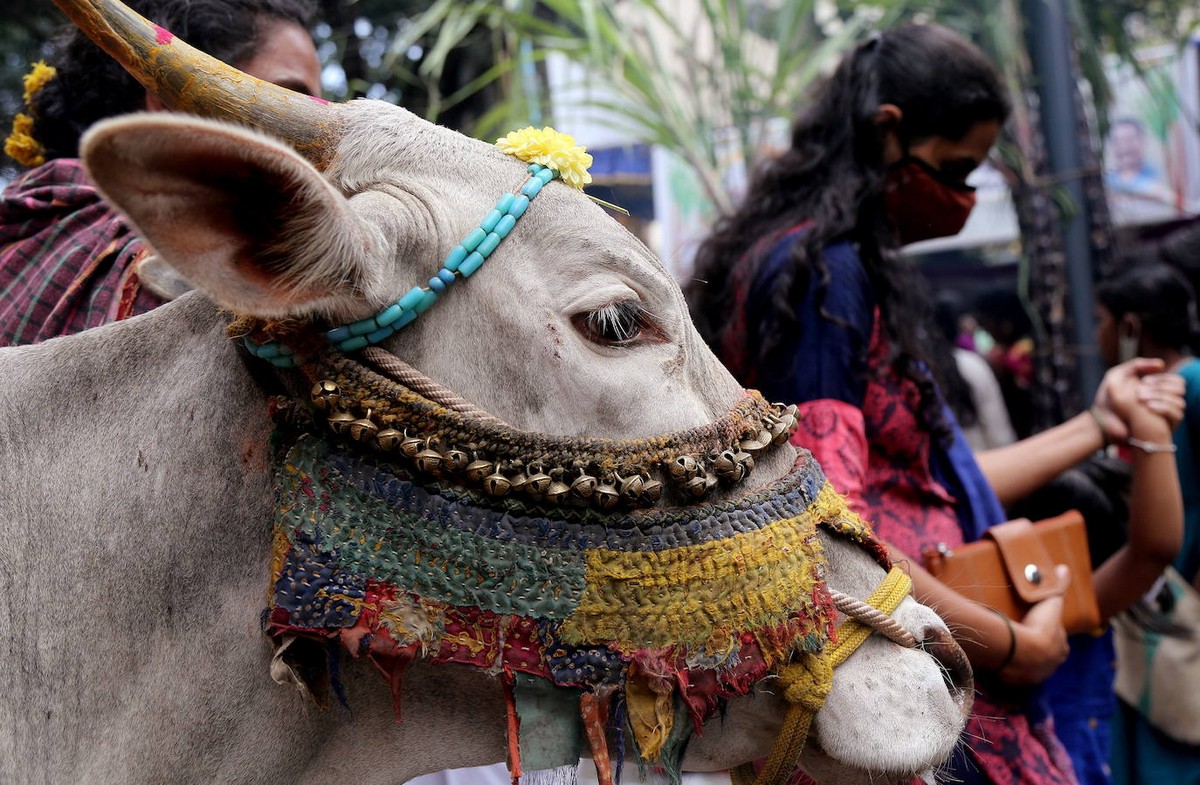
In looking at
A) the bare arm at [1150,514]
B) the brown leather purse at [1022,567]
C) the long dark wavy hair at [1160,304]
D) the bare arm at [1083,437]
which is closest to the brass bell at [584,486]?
the brown leather purse at [1022,567]

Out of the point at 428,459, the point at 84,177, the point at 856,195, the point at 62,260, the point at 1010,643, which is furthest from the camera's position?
the point at 856,195

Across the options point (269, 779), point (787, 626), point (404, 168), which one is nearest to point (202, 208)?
point (404, 168)

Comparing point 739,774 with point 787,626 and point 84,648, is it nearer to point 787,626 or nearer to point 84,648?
point 787,626

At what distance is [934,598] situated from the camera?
7.88 feet

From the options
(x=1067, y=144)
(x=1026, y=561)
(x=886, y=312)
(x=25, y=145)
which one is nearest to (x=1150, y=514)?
(x=1026, y=561)

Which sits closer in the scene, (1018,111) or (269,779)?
(269,779)

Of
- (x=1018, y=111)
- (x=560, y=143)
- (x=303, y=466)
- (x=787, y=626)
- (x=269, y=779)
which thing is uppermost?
(x=560, y=143)

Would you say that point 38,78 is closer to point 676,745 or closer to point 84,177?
point 84,177

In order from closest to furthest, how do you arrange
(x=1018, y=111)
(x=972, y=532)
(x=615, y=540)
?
(x=615, y=540), (x=972, y=532), (x=1018, y=111)

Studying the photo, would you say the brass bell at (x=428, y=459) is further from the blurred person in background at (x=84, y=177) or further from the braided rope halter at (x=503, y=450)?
the blurred person in background at (x=84, y=177)

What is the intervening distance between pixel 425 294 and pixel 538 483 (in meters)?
0.36

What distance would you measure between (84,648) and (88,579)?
0.11 m

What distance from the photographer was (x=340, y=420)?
160cm

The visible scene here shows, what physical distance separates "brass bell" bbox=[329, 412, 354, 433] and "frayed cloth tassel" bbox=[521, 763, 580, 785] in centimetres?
65
